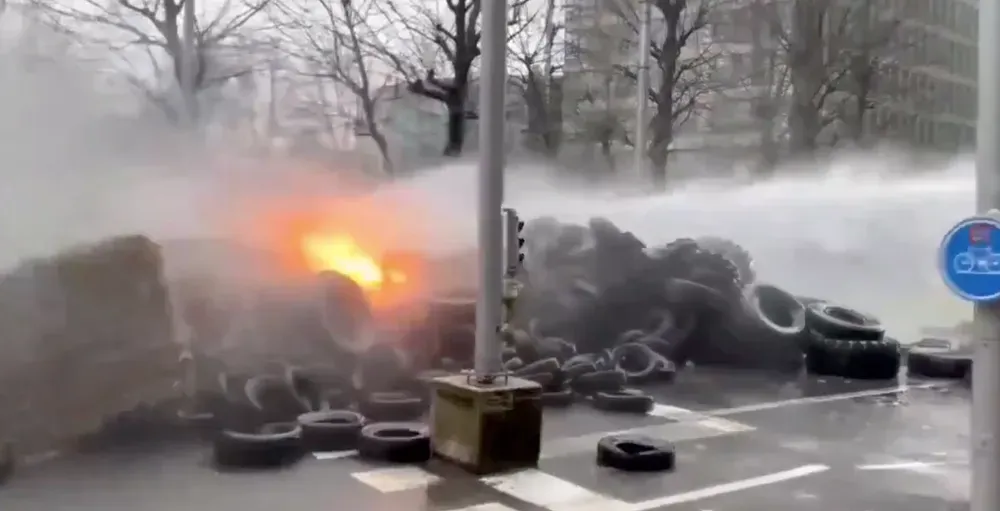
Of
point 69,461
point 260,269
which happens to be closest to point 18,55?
point 260,269

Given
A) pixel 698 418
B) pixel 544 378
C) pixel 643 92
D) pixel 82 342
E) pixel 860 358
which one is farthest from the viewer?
pixel 643 92

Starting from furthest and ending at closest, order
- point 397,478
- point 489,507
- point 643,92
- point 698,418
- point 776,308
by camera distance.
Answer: point 776,308
point 643,92
point 698,418
point 397,478
point 489,507

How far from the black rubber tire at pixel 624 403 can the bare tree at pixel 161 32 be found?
4.23 m

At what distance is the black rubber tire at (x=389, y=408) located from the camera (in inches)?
307

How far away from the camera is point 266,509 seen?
5.70 metres

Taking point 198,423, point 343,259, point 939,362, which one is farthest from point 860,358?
point 198,423

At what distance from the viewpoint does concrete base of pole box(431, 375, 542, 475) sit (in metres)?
6.45

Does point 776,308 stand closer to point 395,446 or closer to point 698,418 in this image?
point 698,418

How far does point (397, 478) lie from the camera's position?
6.40 m

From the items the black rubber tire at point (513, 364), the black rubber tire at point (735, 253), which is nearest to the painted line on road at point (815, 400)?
the black rubber tire at point (513, 364)

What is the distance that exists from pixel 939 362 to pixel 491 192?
6575 mm

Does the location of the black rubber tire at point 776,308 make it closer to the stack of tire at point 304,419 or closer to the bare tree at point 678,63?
A: the bare tree at point 678,63

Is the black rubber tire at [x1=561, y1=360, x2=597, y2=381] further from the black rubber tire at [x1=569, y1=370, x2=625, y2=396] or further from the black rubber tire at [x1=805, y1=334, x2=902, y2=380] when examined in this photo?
the black rubber tire at [x1=805, y1=334, x2=902, y2=380]

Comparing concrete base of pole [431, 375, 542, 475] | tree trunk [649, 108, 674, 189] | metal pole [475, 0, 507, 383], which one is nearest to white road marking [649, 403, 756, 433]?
concrete base of pole [431, 375, 542, 475]
